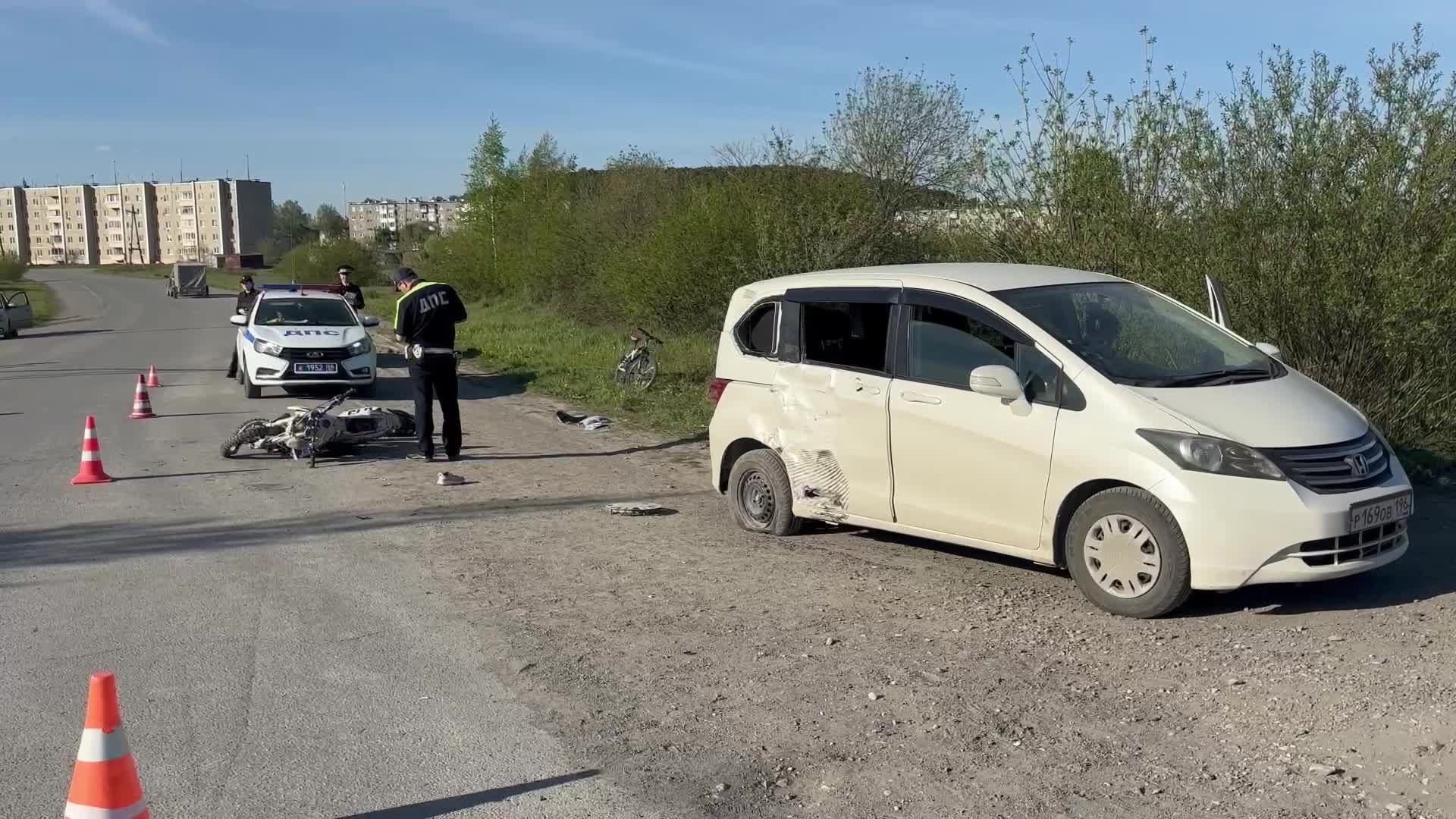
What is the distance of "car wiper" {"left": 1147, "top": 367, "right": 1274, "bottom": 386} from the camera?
22.0ft

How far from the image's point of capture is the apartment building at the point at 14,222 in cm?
18562

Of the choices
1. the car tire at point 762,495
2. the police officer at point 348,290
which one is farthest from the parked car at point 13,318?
the car tire at point 762,495

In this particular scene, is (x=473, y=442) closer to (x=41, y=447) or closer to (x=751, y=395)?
(x=41, y=447)

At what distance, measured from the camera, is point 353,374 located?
17.4 m

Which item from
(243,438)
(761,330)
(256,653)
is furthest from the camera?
(243,438)

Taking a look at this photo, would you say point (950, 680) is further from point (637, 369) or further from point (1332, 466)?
point (637, 369)

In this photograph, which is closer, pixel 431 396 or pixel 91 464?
pixel 91 464

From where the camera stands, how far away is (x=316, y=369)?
17.2 metres

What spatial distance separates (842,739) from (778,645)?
123 cm

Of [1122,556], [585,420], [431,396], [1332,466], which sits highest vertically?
[1332,466]

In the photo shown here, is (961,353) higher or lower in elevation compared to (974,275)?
lower

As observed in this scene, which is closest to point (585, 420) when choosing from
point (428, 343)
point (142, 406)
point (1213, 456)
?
point (428, 343)

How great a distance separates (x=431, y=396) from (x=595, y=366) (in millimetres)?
10383

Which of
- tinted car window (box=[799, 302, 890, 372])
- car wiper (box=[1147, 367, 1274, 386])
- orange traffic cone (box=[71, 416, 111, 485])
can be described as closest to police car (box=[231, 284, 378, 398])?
orange traffic cone (box=[71, 416, 111, 485])
